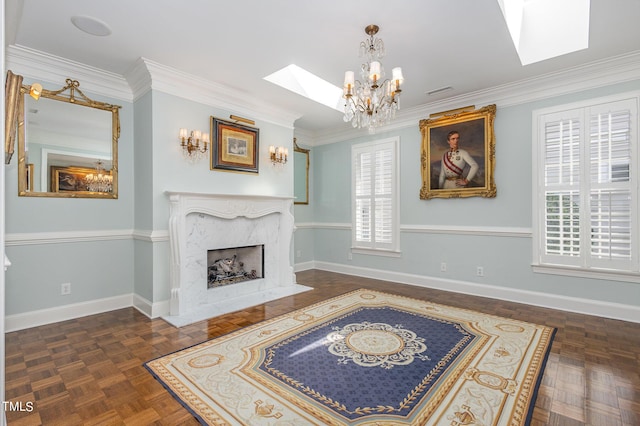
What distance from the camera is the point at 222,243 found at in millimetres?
4121

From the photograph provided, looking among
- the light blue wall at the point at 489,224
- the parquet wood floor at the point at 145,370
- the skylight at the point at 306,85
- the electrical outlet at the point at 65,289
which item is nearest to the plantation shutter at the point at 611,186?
the light blue wall at the point at 489,224

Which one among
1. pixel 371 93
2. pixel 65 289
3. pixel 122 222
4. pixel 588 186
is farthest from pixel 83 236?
pixel 588 186

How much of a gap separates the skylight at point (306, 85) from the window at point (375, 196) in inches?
40.4

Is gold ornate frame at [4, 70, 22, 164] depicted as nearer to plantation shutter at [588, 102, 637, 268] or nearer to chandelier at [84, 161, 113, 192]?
chandelier at [84, 161, 113, 192]

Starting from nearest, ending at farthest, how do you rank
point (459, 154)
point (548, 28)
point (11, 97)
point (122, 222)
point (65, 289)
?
point (11, 97)
point (548, 28)
point (65, 289)
point (122, 222)
point (459, 154)

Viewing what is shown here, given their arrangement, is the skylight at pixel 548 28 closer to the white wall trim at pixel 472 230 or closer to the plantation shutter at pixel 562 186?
the plantation shutter at pixel 562 186

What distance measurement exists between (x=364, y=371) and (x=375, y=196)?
11.7 feet

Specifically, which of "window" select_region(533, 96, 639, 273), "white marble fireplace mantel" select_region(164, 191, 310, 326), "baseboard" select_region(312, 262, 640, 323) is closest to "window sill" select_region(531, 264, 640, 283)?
"window" select_region(533, 96, 639, 273)

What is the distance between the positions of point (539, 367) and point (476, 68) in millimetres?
3104

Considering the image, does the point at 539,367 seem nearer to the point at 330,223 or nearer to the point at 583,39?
the point at 583,39

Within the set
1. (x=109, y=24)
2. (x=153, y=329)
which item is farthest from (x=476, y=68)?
(x=153, y=329)

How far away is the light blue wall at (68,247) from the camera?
3150 mm

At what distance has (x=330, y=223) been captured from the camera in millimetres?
6227

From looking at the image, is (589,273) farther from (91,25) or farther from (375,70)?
(91,25)
